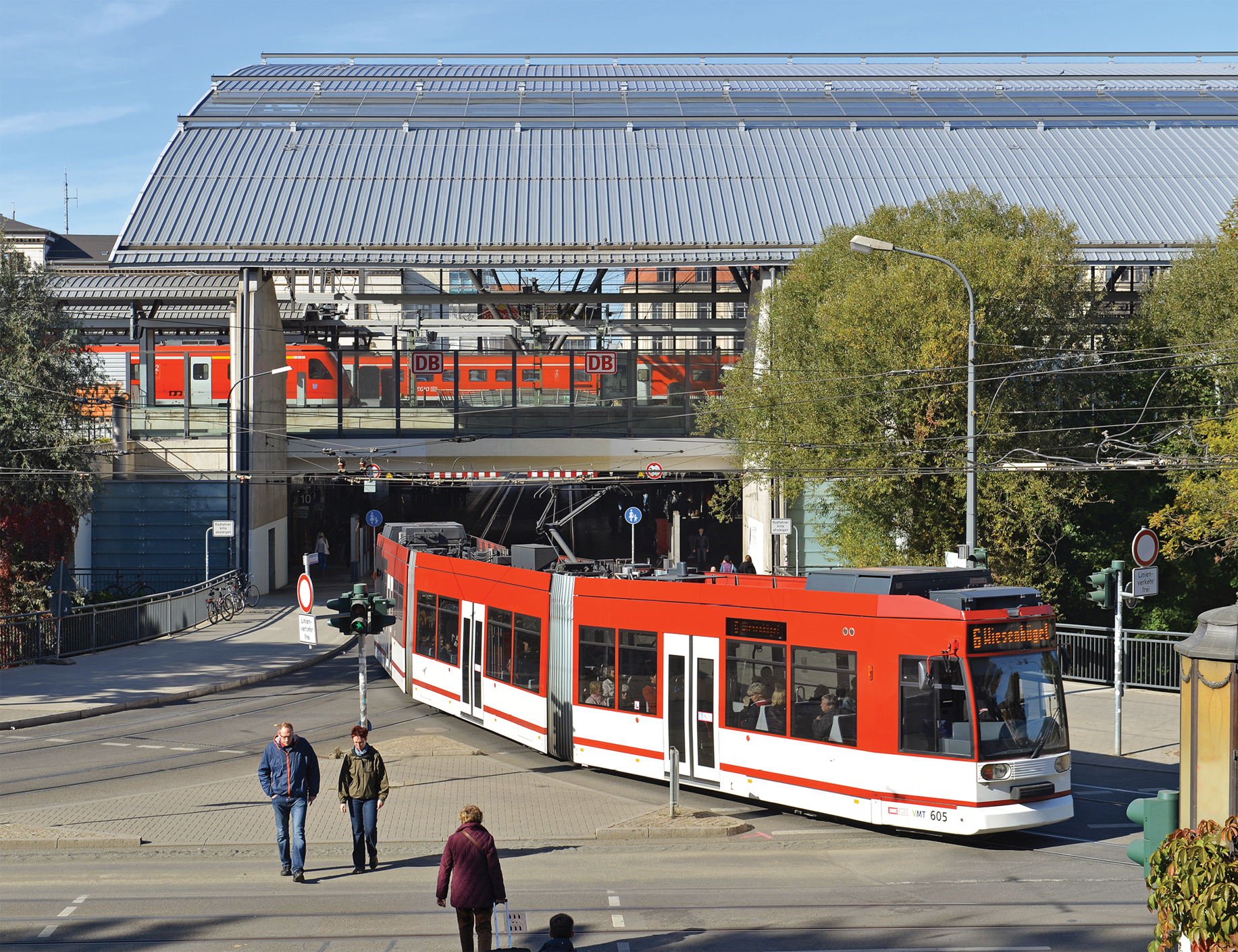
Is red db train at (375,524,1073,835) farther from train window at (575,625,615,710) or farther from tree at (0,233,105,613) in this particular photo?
tree at (0,233,105,613)

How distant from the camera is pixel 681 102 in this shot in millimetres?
50219

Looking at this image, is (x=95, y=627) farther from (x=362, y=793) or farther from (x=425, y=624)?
(x=362, y=793)

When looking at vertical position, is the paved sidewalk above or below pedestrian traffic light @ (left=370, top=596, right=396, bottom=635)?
below

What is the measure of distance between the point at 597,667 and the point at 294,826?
555 cm

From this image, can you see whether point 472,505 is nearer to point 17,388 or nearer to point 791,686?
point 17,388

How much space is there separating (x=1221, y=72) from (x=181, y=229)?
49.4 metres

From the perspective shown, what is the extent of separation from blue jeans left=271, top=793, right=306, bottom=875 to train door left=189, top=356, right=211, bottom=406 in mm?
31727

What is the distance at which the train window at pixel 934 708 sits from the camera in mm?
12805

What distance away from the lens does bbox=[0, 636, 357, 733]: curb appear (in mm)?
21359

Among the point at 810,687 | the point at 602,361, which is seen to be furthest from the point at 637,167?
the point at 810,687

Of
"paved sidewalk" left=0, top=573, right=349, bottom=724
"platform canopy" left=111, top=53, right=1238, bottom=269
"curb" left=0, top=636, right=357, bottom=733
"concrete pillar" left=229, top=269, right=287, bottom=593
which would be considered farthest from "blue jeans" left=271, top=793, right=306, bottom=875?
"platform canopy" left=111, top=53, right=1238, bottom=269

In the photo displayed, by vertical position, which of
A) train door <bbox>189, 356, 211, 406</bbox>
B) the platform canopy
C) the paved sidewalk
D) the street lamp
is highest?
the platform canopy

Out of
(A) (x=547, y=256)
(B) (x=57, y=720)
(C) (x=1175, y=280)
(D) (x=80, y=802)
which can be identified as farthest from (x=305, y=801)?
(A) (x=547, y=256)

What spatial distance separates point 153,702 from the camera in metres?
23.5
